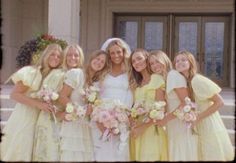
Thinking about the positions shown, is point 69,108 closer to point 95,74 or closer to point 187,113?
point 95,74

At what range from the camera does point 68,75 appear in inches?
192

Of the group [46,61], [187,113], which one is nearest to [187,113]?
[187,113]

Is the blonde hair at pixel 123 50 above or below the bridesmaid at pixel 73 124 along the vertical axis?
above

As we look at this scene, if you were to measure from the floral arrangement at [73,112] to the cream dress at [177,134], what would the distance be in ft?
2.96

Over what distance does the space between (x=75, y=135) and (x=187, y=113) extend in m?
1.20

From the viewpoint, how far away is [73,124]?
4883 mm

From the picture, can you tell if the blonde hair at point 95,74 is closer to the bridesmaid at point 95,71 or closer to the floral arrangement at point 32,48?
the bridesmaid at point 95,71

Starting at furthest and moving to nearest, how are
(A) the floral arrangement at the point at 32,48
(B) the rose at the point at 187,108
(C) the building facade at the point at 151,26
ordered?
(C) the building facade at the point at 151,26 → (A) the floral arrangement at the point at 32,48 → (B) the rose at the point at 187,108

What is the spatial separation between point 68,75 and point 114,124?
2.36 feet

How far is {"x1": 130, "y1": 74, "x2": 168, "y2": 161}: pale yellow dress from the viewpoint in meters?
4.81

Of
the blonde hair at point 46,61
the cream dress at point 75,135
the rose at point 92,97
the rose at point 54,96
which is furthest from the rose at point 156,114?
the blonde hair at point 46,61

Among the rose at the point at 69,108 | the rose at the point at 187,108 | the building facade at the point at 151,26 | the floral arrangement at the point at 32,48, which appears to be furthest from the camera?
the building facade at the point at 151,26

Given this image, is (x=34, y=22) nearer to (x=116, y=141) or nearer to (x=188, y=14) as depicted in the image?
(x=188, y=14)

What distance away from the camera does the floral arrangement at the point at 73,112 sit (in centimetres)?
472
